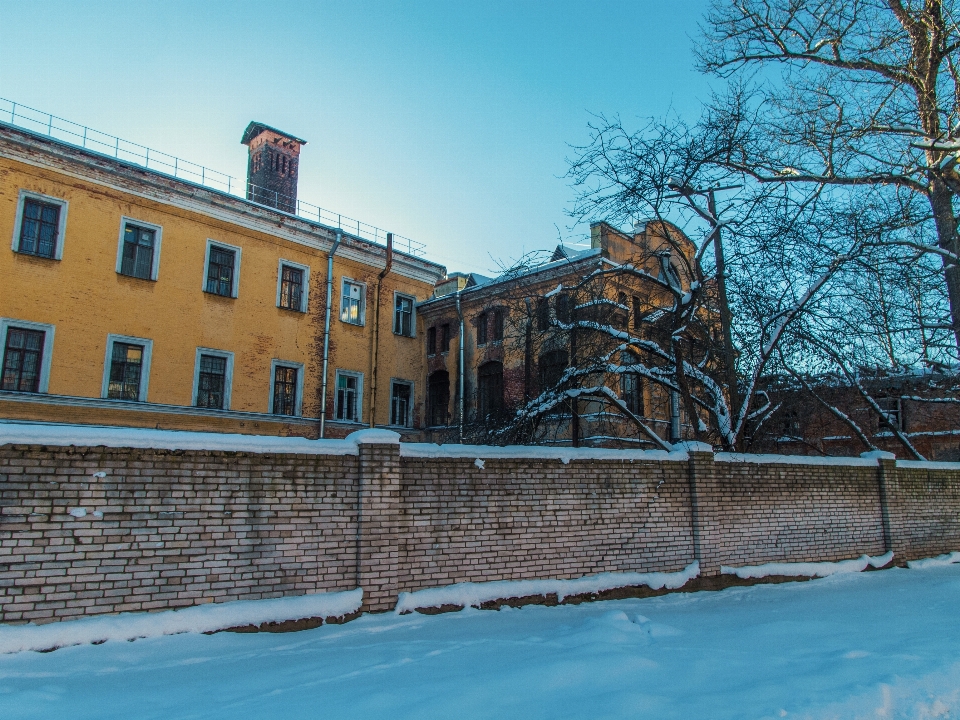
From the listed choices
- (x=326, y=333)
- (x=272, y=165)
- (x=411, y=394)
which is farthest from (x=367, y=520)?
(x=272, y=165)

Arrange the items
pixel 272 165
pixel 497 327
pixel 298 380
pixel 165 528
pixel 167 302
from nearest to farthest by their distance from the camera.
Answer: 1. pixel 165 528
2. pixel 167 302
3. pixel 298 380
4. pixel 497 327
5. pixel 272 165

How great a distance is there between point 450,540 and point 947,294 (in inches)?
509

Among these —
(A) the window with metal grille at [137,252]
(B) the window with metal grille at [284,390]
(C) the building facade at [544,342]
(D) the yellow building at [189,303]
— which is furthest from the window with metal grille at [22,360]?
(C) the building facade at [544,342]

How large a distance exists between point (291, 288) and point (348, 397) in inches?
160

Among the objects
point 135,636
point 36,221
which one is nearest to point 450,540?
point 135,636

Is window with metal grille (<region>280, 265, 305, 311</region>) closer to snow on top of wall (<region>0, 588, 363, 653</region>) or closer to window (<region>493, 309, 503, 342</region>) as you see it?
window (<region>493, 309, 503, 342</region>)

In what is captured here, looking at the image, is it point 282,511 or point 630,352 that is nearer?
point 282,511

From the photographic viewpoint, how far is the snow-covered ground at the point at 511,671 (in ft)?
14.1

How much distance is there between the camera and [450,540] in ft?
24.7

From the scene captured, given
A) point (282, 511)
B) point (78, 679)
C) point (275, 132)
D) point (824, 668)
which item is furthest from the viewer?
point (275, 132)

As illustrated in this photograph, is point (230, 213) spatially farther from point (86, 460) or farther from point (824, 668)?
point (824, 668)

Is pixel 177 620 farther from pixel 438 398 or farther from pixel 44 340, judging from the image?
pixel 438 398

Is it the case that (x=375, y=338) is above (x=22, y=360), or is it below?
above

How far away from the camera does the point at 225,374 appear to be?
744 inches
